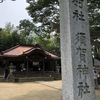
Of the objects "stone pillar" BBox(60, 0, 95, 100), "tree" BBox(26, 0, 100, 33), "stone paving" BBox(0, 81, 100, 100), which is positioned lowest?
"stone paving" BBox(0, 81, 100, 100)

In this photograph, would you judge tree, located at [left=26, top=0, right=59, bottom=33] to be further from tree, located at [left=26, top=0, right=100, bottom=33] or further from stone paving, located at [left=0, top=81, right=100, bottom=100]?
stone paving, located at [left=0, top=81, right=100, bottom=100]

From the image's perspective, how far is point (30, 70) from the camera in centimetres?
1958

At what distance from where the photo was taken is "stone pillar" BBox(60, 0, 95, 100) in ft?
13.4

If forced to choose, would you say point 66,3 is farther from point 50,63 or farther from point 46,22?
point 50,63

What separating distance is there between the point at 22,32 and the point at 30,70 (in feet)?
51.8

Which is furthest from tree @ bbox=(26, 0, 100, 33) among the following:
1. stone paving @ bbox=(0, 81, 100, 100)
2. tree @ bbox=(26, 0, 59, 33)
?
stone paving @ bbox=(0, 81, 100, 100)

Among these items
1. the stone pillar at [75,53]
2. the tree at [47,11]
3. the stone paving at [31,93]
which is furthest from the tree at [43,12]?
the stone pillar at [75,53]

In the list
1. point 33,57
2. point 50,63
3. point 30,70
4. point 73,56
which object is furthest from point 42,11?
point 50,63

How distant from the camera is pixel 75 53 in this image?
421 cm

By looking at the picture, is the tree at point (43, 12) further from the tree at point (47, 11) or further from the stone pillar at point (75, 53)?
the stone pillar at point (75, 53)

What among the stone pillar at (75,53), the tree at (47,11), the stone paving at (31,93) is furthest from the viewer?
the tree at (47,11)

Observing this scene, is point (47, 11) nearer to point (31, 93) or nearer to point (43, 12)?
point (43, 12)

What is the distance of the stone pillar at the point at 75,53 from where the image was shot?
4086 millimetres

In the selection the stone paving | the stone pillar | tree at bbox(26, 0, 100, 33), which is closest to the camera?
the stone pillar
